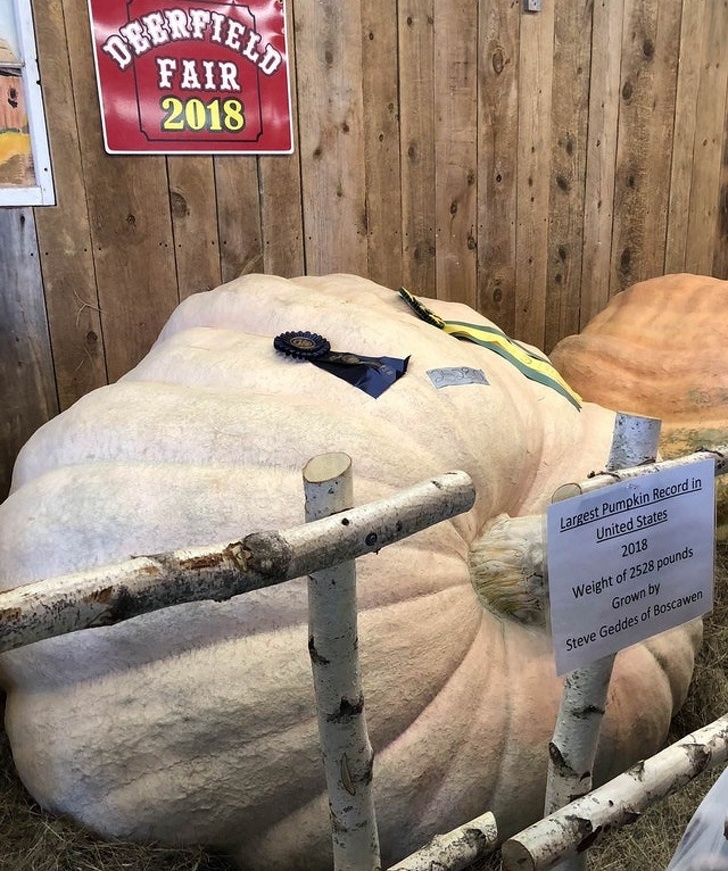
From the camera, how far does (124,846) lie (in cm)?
92

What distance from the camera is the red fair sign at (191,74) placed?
1453 millimetres

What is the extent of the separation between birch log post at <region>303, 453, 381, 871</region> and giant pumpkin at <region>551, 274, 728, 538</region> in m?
1.12

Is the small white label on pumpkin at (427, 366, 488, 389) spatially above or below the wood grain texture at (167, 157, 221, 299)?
below

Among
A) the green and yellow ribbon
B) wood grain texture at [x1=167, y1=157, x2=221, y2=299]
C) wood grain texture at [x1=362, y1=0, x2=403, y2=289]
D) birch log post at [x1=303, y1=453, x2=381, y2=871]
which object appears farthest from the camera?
wood grain texture at [x1=362, y1=0, x2=403, y2=289]

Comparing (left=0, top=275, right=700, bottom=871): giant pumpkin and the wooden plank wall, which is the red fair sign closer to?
the wooden plank wall

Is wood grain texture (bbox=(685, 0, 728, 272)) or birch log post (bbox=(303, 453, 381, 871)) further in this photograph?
wood grain texture (bbox=(685, 0, 728, 272))

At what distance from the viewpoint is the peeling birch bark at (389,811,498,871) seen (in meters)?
0.67

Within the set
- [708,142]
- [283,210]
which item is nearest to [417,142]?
[283,210]

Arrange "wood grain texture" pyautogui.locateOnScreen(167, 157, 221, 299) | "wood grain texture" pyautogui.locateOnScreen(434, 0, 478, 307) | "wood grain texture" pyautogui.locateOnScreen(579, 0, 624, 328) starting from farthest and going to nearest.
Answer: "wood grain texture" pyautogui.locateOnScreen(579, 0, 624, 328), "wood grain texture" pyautogui.locateOnScreen(434, 0, 478, 307), "wood grain texture" pyautogui.locateOnScreen(167, 157, 221, 299)

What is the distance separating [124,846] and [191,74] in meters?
1.31

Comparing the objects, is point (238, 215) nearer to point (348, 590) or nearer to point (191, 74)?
point (191, 74)

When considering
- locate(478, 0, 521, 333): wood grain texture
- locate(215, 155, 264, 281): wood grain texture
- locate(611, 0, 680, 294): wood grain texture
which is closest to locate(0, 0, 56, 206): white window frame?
locate(215, 155, 264, 281): wood grain texture

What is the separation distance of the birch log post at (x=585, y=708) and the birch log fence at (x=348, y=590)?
5 cm

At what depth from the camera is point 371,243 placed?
6.05 feet
